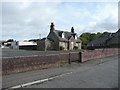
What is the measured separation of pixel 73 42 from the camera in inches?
3142

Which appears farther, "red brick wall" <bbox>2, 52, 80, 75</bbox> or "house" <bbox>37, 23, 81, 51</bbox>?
"house" <bbox>37, 23, 81, 51</bbox>

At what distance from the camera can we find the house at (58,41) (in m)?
72.1

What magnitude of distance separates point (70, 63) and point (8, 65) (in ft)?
34.6

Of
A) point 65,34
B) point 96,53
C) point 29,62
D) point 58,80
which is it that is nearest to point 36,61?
point 29,62

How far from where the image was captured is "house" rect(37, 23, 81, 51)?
72069 mm

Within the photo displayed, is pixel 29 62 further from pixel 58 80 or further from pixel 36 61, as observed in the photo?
pixel 58 80

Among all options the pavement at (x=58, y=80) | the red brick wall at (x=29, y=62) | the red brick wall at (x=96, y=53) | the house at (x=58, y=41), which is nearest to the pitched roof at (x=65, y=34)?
the house at (x=58, y=41)

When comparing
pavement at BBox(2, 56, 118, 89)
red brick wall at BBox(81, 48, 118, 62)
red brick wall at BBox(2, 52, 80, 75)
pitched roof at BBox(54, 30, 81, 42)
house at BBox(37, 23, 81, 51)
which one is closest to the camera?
pavement at BBox(2, 56, 118, 89)

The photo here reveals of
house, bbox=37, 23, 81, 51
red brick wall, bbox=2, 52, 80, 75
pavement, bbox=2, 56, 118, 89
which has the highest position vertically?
house, bbox=37, 23, 81, 51

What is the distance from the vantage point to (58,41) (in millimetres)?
73375

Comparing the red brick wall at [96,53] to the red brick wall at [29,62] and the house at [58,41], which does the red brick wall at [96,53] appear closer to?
the red brick wall at [29,62]

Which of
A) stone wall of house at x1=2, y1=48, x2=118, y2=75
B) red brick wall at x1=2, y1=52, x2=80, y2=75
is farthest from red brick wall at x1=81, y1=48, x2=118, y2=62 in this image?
red brick wall at x1=2, y1=52, x2=80, y2=75

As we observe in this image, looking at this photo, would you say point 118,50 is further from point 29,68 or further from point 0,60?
point 0,60

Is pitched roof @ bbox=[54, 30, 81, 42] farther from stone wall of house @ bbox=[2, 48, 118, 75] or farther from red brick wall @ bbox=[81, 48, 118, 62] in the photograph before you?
stone wall of house @ bbox=[2, 48, 118, 75]
